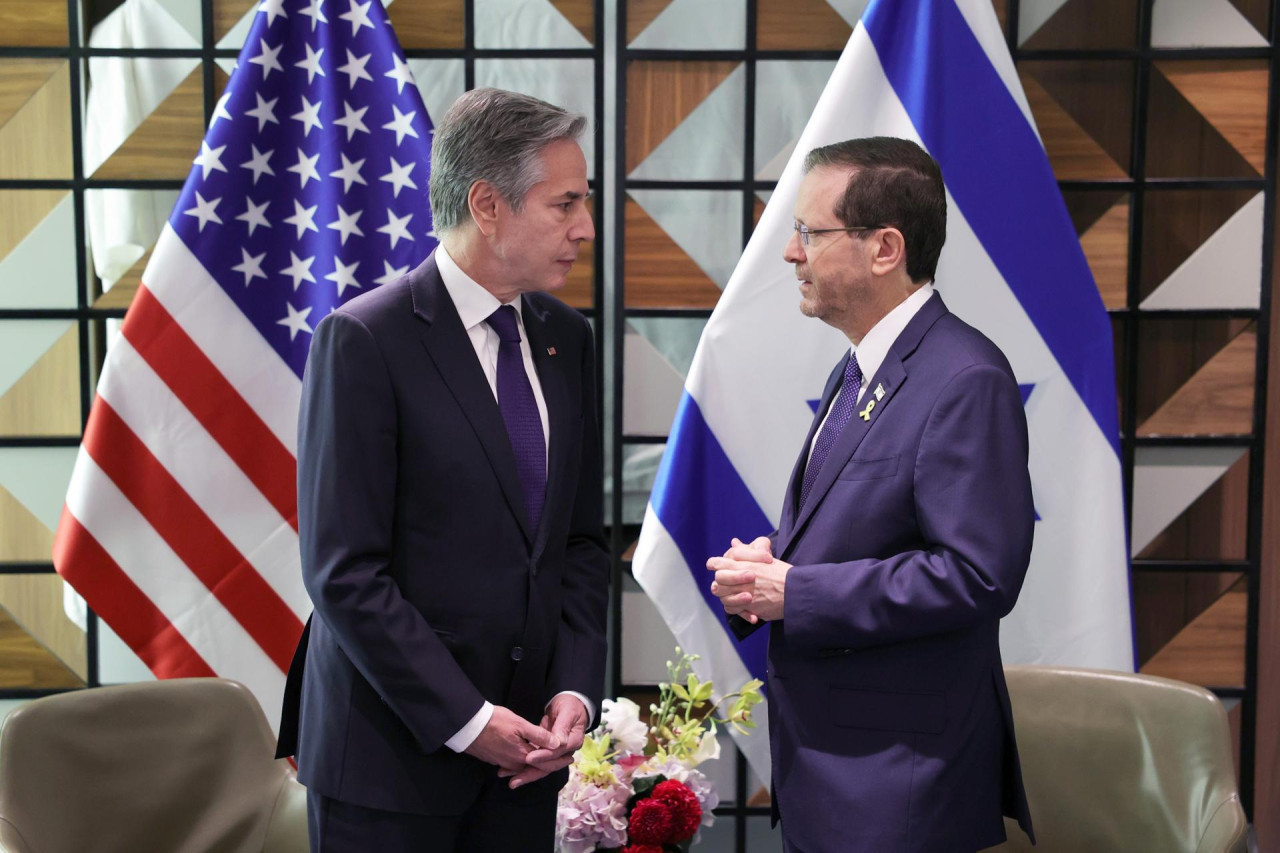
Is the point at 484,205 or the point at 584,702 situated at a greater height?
the point at 484,205

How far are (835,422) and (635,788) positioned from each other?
2.53ft

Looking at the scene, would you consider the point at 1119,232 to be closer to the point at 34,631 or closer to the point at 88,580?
the point at 88,580

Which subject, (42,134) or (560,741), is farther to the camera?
(42,134)

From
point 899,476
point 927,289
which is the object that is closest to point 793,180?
point 927,289

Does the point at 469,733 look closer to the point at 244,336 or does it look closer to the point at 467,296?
the point at 467,296

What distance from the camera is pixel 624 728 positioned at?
2.12 m

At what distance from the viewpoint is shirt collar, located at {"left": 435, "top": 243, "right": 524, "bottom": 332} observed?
1665 millimetres

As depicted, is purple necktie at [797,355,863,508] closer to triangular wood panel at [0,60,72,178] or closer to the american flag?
the american flag

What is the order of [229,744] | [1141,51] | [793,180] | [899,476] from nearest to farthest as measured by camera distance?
[899,476]
[229,744]
[793,180]
[1141,51]

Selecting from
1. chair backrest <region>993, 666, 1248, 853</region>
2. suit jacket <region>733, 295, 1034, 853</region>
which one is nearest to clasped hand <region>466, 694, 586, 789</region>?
suit jacket <region>733, 295, 1034, 853</region>

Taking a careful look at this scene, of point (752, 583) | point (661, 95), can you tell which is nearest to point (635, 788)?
point (752, 583)

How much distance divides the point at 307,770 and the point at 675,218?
6.08ft

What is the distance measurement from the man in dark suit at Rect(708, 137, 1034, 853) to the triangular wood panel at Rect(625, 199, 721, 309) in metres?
1.22

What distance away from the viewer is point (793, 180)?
8.64 feet
